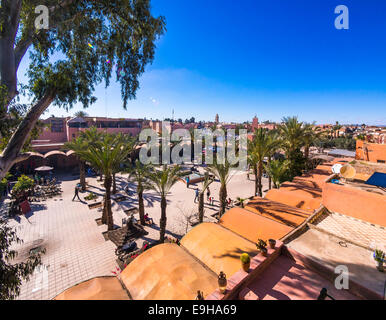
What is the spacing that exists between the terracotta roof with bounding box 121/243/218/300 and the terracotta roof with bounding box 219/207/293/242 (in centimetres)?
304

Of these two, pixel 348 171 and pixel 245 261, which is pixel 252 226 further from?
pixel 348 171

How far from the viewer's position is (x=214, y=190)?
22.5 meters

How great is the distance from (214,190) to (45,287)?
1729 cm

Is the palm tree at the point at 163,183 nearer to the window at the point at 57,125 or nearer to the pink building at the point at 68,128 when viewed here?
the pink building at the point at 68,128

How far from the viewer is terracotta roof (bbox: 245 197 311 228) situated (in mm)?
9445

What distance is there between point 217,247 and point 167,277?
7.94 feet

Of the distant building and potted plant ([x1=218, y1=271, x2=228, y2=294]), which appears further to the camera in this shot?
the distant building

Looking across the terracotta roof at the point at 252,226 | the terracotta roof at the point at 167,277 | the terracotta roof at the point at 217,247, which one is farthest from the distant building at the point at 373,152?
the terracotta roof at the point at 167,277

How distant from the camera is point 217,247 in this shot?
737cm

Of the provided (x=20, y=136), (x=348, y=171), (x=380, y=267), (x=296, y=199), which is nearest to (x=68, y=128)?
(x=20, y=136)

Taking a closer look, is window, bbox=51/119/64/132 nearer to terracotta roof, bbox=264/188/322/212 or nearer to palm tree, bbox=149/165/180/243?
palm tree, bbox=149/165/180/243

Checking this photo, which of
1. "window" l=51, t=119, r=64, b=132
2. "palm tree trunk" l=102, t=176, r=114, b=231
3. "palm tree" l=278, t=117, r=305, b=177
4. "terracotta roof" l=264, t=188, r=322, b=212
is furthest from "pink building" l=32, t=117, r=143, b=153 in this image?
"palm tree" l=278, t=117, r=305, b=177

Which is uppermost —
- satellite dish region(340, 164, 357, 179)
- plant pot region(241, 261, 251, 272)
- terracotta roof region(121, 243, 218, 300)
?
satellite dish region(340, 164, 357, 179)

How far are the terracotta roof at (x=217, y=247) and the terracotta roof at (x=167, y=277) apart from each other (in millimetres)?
435
